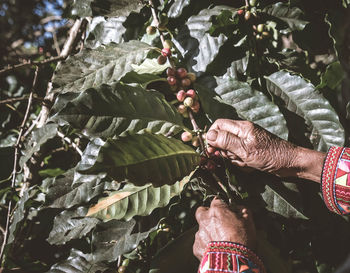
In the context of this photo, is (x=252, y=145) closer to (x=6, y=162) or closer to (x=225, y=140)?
(x=225, y=140)

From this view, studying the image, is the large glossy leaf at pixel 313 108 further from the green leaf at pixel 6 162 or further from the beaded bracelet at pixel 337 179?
the green leaf at pixel 6 162

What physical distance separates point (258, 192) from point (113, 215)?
1.61ft

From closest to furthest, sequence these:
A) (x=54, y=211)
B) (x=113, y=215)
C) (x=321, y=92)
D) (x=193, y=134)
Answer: (x=113, y=215), (x=193, y=134), (x=321, y=92), (x=54, y=211)

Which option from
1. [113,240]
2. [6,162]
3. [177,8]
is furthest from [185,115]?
[6,162]

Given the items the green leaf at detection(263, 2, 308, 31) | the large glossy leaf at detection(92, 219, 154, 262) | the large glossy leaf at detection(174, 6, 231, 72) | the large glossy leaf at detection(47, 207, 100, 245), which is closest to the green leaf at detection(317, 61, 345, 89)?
the green leaf at detection(263, 2, 308, 31)

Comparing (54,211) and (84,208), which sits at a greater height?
(84,208)

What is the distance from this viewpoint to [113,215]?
1034 mm

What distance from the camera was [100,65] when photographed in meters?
1.16

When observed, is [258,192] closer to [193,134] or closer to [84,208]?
[193,134]

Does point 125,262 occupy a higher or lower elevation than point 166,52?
lower

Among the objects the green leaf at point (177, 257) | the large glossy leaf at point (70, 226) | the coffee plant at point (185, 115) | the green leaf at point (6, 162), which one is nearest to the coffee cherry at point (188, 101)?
the coffee plant at point (185, 115)

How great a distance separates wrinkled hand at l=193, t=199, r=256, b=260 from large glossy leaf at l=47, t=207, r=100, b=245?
41 cm

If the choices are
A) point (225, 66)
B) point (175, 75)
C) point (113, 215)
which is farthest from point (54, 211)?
point (225, 66)

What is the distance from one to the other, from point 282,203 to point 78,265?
819mm
